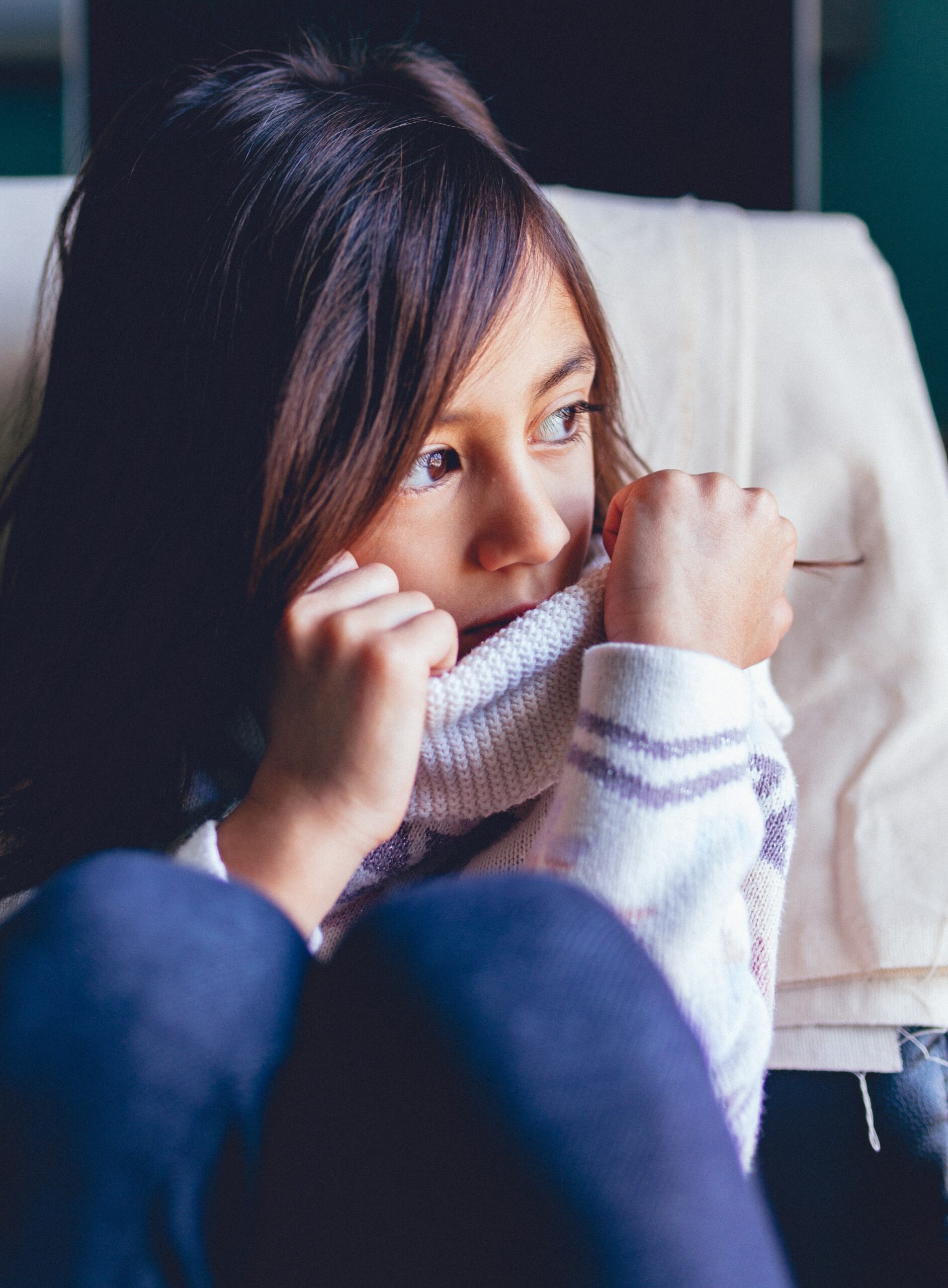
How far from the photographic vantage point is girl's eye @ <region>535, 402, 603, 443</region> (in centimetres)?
57

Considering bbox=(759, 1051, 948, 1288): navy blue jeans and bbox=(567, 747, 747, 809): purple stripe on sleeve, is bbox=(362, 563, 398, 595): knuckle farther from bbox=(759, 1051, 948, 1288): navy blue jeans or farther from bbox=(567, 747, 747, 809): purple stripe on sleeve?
bbox=(759, 1051, 948, 1288): navy blue jeans

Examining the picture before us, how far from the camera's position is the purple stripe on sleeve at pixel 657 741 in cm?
43

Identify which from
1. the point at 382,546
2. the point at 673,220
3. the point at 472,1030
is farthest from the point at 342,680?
the point at 673,220

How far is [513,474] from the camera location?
0.50 meters

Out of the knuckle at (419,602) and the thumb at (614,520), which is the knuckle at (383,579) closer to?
the knuckle at (419,602)

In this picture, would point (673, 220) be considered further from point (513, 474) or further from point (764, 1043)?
point (764, 1043)

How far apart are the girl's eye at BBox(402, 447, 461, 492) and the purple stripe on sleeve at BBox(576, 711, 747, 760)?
0.50 feet

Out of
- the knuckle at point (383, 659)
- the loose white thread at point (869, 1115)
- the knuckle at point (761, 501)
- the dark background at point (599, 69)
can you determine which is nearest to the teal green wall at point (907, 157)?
the dark background at point (599, 69)

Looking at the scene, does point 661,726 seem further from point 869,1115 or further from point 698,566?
point 869,1115

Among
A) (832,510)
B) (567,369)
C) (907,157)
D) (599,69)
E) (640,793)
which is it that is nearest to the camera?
(640,793)

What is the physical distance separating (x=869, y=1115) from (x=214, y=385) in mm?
520

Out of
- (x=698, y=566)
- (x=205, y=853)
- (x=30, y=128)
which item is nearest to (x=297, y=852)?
(x=205, y=853)

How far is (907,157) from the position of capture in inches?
50.2

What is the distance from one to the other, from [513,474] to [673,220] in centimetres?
43
